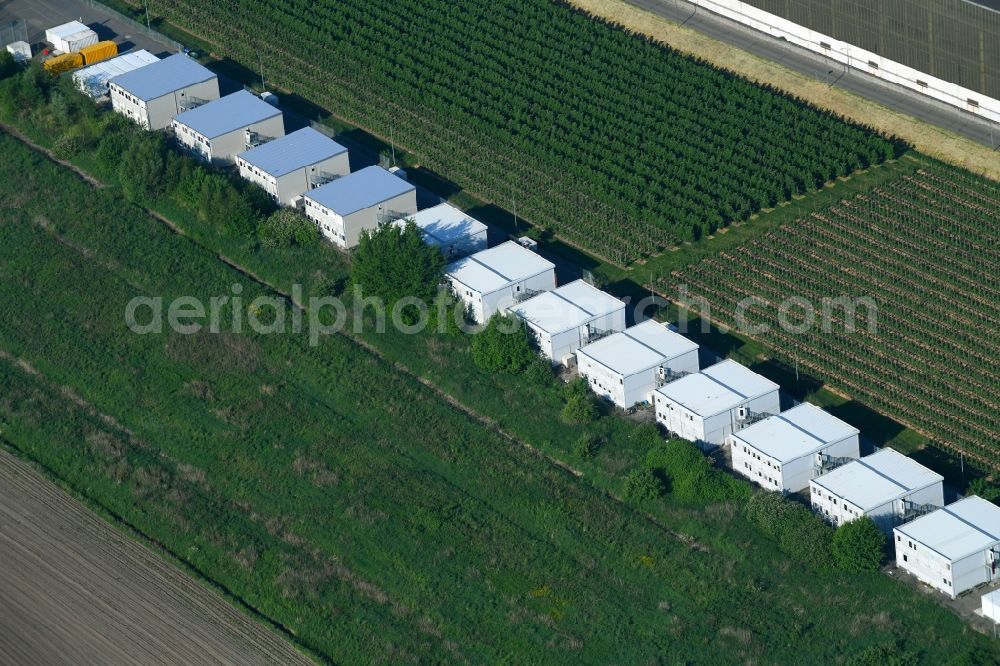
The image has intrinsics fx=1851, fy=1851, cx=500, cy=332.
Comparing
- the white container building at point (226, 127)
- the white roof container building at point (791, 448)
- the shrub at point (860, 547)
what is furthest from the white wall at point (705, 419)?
the white container building at point (226, 127)

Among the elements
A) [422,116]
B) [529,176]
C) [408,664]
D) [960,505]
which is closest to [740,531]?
[960,505]

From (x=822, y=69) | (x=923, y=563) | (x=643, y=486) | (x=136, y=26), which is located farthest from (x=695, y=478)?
(x=136, y=26)

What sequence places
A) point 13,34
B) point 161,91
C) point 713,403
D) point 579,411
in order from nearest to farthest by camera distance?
point 713,403 → point 579,411 → point 161,91 → point 13,34

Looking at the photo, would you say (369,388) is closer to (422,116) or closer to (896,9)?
(422,116)

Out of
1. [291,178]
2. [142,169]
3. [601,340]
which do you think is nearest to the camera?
[601,340]

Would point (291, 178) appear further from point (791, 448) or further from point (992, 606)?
point (992, 606)

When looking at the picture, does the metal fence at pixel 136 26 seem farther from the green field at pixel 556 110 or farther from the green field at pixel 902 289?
the green field at pixel 902 289

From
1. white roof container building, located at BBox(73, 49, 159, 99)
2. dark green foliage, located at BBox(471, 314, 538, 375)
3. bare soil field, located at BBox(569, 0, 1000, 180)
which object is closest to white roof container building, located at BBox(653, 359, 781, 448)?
dark green foliage, located at BBox(471, 314, 538, 375)
